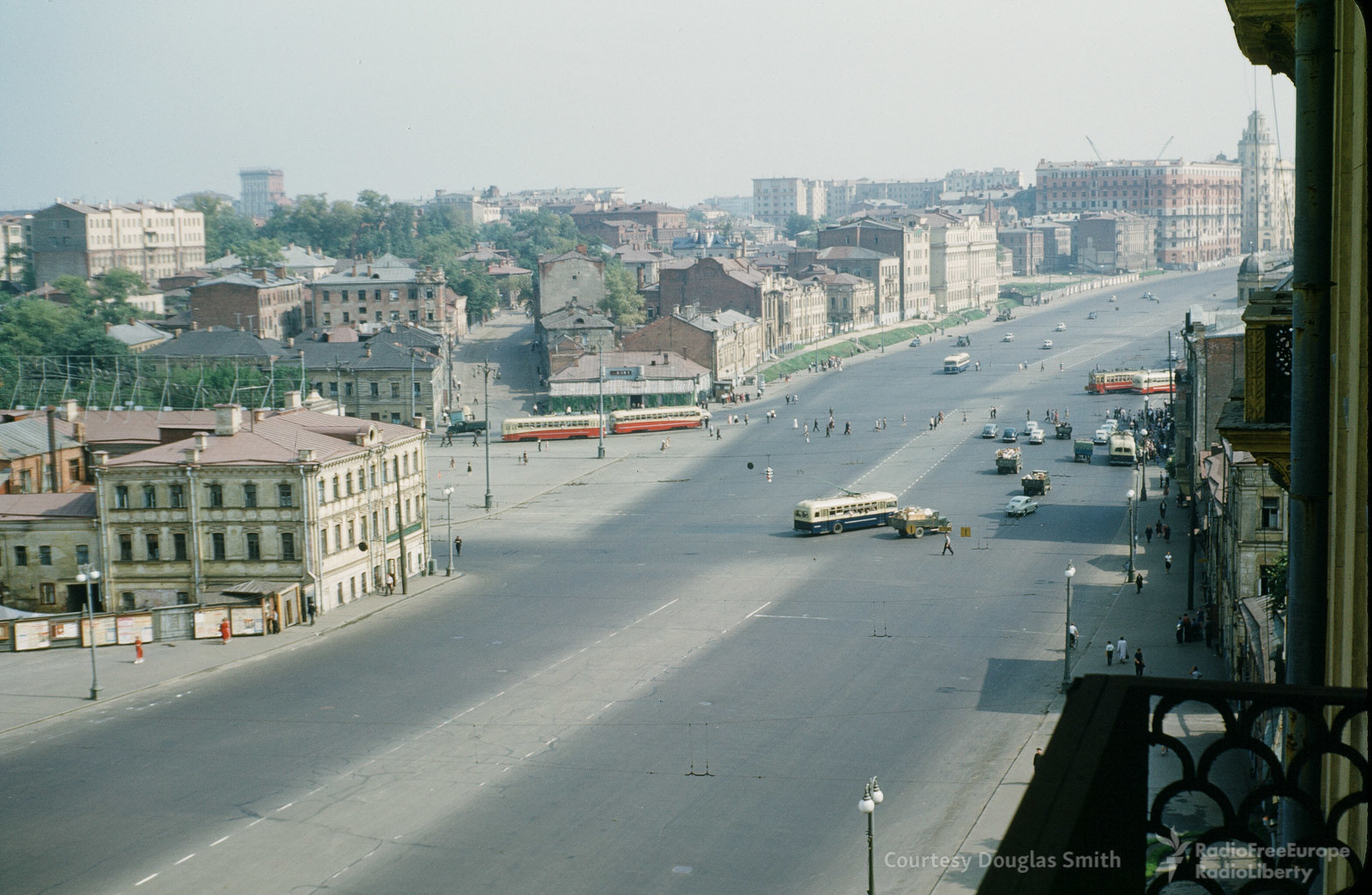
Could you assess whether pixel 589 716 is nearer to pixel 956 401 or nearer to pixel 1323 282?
pixel 1323 282

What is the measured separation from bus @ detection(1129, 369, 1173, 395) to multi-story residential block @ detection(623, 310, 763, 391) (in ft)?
102

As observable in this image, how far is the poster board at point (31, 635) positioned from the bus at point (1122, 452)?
55.1m

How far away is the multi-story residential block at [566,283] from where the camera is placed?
5650 inches

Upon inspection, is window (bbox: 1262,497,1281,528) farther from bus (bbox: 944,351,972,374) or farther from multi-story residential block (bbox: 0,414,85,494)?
bus (bbox: 944,351,972,374)

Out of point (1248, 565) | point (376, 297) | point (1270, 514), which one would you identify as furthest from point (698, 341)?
point (1248, 565)

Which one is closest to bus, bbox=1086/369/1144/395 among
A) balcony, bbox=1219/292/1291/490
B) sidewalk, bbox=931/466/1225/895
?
sidewalk, bbox=931/466/1225/895

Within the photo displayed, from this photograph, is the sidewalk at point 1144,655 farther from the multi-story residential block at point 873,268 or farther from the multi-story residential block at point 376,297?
the multi-story residential block at point 873,268

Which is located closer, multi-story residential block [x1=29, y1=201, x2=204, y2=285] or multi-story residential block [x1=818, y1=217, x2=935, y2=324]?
multi-story residential block [x1=29, y1=201, x2=204, y2=285]

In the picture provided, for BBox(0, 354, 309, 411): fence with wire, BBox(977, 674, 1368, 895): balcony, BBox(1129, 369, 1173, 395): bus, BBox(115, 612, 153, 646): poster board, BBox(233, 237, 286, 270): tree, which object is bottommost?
BBox(115, 612, 153, 646): poster board

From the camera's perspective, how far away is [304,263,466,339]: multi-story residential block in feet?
440

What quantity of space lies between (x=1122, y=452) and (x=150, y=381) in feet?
197

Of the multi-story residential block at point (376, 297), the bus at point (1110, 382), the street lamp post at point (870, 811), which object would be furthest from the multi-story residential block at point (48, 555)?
the bus at point (1110, 382)

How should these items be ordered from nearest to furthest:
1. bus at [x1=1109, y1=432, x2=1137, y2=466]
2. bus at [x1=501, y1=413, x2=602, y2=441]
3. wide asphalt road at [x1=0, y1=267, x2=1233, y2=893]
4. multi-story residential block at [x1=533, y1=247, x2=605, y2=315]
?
wide asphalt road at [x1=0, y1=267, x2=1233, y2=893], bus at [x1=1109, y1=432, x2=1137, y2=466], bus at [x1=501, y1=413, x2=602, y2=441], multi-story residential block at [x1=533, y1=247, x2=605, y2=315]

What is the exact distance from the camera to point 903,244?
190 metres
